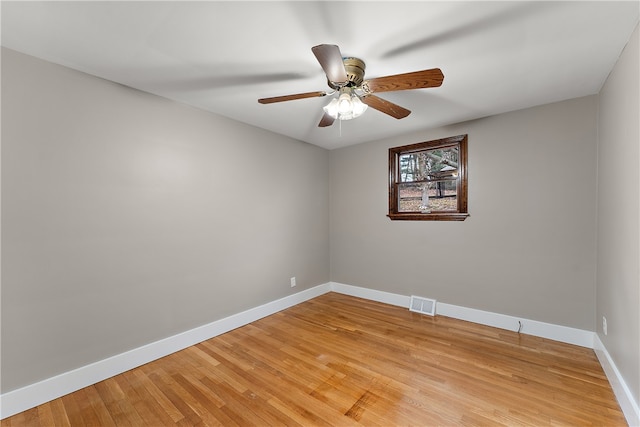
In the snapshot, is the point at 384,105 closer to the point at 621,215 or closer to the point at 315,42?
the point at 315,42

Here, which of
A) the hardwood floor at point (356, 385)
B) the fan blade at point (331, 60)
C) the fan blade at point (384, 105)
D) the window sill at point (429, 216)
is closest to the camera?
the fan blade at point (331, 60)

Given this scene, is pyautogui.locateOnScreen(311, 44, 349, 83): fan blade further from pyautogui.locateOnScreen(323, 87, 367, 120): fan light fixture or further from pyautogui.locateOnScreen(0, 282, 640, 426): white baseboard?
pyautogui.locateOnScreen(0, 282, 640, 426): white baseboard

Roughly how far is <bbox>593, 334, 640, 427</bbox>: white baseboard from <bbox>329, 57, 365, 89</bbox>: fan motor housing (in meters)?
2.57

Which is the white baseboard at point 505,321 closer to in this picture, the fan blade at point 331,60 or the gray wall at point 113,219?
the gray wall at point 113,219

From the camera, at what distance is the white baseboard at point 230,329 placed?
1.77 meters

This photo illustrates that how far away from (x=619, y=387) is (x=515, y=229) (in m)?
1.47

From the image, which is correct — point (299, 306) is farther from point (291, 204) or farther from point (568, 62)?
point (568, 62)

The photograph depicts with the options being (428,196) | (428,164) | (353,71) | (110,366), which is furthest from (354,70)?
(110,366)

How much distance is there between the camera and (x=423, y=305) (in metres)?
3.45

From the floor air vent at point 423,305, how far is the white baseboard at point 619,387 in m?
1.44

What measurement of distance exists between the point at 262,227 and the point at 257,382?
1771 mm

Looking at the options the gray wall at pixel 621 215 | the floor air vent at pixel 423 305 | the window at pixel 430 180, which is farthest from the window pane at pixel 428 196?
the gray wall at pixel 621 215

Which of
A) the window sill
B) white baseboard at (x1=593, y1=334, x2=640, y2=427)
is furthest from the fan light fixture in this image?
white baseboard at (x1=593, y1=334, x2=640, y2=427)

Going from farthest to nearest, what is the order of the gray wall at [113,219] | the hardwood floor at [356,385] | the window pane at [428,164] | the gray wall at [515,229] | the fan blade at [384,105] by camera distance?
1. the window pane at [428,164]
2. the gray wall at [515,229]
3. the fan blade at [384,105]
4. the gray wall at [113,219]
5. the hardwood floor at [356,385]
